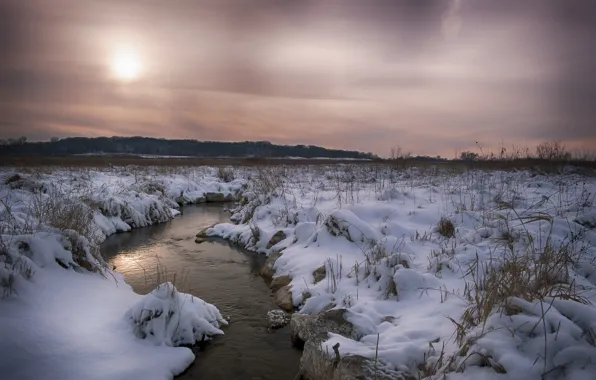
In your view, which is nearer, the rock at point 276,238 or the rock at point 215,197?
the rock at point 276,238

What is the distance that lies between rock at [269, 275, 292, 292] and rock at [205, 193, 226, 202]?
13737mm

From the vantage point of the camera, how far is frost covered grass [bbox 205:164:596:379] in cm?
242

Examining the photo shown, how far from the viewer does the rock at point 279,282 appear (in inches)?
253

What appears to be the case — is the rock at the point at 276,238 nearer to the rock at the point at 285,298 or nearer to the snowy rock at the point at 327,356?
the rock at the point at 285,298

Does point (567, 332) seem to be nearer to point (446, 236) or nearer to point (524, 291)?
point (524, 291)

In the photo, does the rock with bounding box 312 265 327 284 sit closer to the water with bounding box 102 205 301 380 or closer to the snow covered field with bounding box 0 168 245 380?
the water with bounding box 102 205 301 380

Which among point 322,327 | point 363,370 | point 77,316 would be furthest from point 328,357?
point 77,316

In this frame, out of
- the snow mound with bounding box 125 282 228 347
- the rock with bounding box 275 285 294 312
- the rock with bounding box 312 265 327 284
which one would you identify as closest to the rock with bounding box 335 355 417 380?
the snow mound with bounding box 125 282 228 347

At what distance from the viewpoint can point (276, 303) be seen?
5.85 metres

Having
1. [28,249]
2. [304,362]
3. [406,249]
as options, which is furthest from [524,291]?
[28,249]

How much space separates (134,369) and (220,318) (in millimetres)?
1625

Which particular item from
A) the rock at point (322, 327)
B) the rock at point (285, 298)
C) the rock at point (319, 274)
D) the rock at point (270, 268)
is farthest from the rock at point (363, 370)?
the rock at point (270, 268)

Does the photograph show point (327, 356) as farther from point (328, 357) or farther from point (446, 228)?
point (446, 228)

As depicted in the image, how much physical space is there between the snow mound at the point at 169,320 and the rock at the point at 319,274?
1920mm
